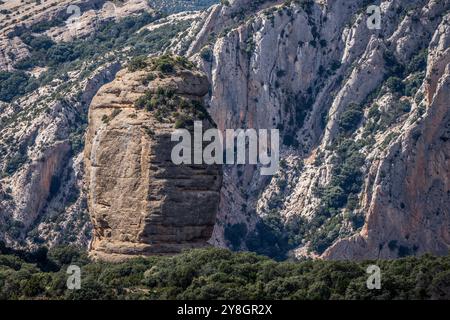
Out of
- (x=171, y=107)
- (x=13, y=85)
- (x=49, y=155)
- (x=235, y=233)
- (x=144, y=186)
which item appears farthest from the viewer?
(x=13, y=85)

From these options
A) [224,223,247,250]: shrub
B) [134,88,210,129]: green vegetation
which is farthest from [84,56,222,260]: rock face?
[224,223,247,250]: shrub

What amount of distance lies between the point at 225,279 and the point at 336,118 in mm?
60033

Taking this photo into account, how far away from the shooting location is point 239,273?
117375mm

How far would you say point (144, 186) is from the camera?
412 feet

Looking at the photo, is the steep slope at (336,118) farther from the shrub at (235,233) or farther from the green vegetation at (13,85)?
the green vegetation at (13,85)

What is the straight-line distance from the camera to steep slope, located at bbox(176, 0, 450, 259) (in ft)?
530

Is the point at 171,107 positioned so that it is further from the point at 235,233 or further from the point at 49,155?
the point at 49,155

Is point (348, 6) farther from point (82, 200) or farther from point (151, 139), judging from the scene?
point (151, 139)

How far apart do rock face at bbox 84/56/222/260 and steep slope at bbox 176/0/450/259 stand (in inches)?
1277

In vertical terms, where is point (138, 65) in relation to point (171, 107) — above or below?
above

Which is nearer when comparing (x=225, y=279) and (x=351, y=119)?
(x=225, y=279)

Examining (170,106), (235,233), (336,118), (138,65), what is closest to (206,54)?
(336,118)

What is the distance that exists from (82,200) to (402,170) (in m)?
22.9

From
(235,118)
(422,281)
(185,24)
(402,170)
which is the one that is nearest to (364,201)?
(402,170)
